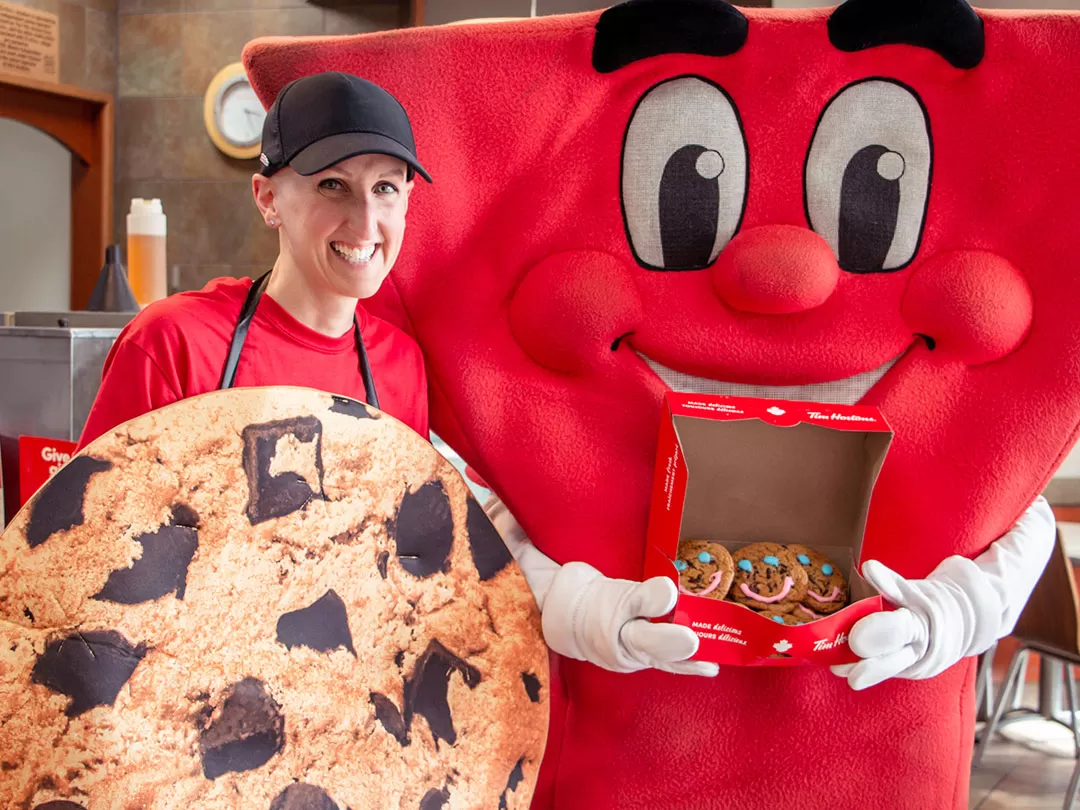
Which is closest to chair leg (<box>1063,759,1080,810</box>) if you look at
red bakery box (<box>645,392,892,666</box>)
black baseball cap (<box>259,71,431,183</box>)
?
red bakery box (<box>645,392,892,666</box>)

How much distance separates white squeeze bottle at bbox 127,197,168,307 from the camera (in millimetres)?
1743

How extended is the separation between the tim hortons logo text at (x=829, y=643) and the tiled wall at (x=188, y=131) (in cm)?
361

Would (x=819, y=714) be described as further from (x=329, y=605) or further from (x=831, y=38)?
(x=831, y=38)

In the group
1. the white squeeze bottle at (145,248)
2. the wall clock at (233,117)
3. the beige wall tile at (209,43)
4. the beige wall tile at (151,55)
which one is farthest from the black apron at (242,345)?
the beige wall tile at (151,55)

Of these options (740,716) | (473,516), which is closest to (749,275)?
(473,516)

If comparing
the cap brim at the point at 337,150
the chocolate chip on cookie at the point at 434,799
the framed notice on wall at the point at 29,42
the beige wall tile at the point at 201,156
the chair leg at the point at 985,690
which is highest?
the framed notice on wall at the point at 29,42

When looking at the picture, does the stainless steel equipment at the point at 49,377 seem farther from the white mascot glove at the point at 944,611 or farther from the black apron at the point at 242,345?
Answer: the white mascot glove at the point at 944,611

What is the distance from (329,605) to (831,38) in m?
0.86

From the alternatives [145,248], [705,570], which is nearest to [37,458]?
[145,248]

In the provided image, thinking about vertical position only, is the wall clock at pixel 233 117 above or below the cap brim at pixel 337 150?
above

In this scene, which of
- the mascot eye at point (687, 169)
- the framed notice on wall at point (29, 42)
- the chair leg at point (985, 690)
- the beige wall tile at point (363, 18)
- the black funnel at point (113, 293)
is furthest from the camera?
the beige wall tile at point (363, 18)

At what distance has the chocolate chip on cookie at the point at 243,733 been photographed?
2.98ft

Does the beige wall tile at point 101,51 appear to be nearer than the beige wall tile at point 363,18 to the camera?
No

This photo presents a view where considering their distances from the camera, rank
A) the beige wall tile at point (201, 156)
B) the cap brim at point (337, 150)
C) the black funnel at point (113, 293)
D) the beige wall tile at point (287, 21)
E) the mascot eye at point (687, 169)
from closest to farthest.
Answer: the cap brim at point (337, 150), the mascot eye at point (687, 169), the black funnel at point (113, 293), the beige wall tile at point (287, 21), the beige wall tile at point (201, 156)
